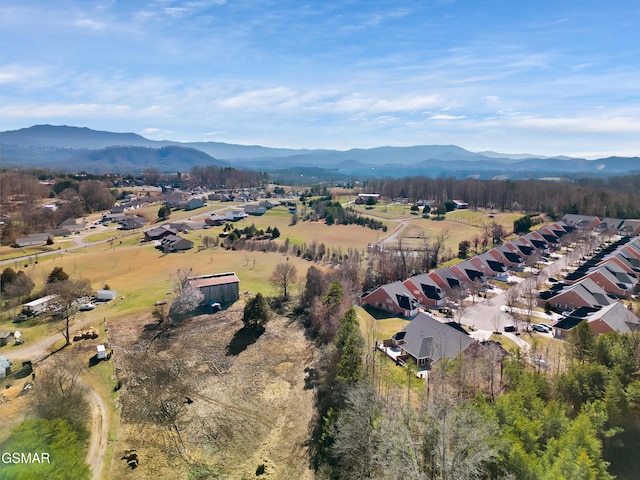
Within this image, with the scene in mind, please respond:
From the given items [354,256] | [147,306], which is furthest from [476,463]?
[354,256]

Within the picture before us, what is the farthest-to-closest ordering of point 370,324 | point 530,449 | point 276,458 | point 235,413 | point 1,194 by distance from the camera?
1. point 1,194
2. point 370,324
3. point 235,413
4. point 276,458
5. point 530,449

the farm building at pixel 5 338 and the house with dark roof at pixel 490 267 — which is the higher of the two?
the house with dark roof at pixel 490 267

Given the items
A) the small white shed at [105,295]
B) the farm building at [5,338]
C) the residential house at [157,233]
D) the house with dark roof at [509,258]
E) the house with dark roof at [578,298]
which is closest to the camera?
the farm building at [5,338]

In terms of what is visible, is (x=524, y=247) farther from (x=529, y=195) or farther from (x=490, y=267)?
(x=529, y=195)

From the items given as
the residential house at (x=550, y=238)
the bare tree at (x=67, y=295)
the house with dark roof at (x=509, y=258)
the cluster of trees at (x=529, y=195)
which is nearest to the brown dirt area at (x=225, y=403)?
the bare tree at (x=67, y=295)

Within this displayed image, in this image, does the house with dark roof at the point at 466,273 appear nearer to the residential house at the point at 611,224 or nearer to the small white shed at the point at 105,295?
the small white shed at the point at 105,295

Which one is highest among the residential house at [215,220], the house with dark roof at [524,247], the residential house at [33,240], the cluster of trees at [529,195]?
the cluster of trees at [529,195]

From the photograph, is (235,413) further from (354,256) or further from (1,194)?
(1,194)
